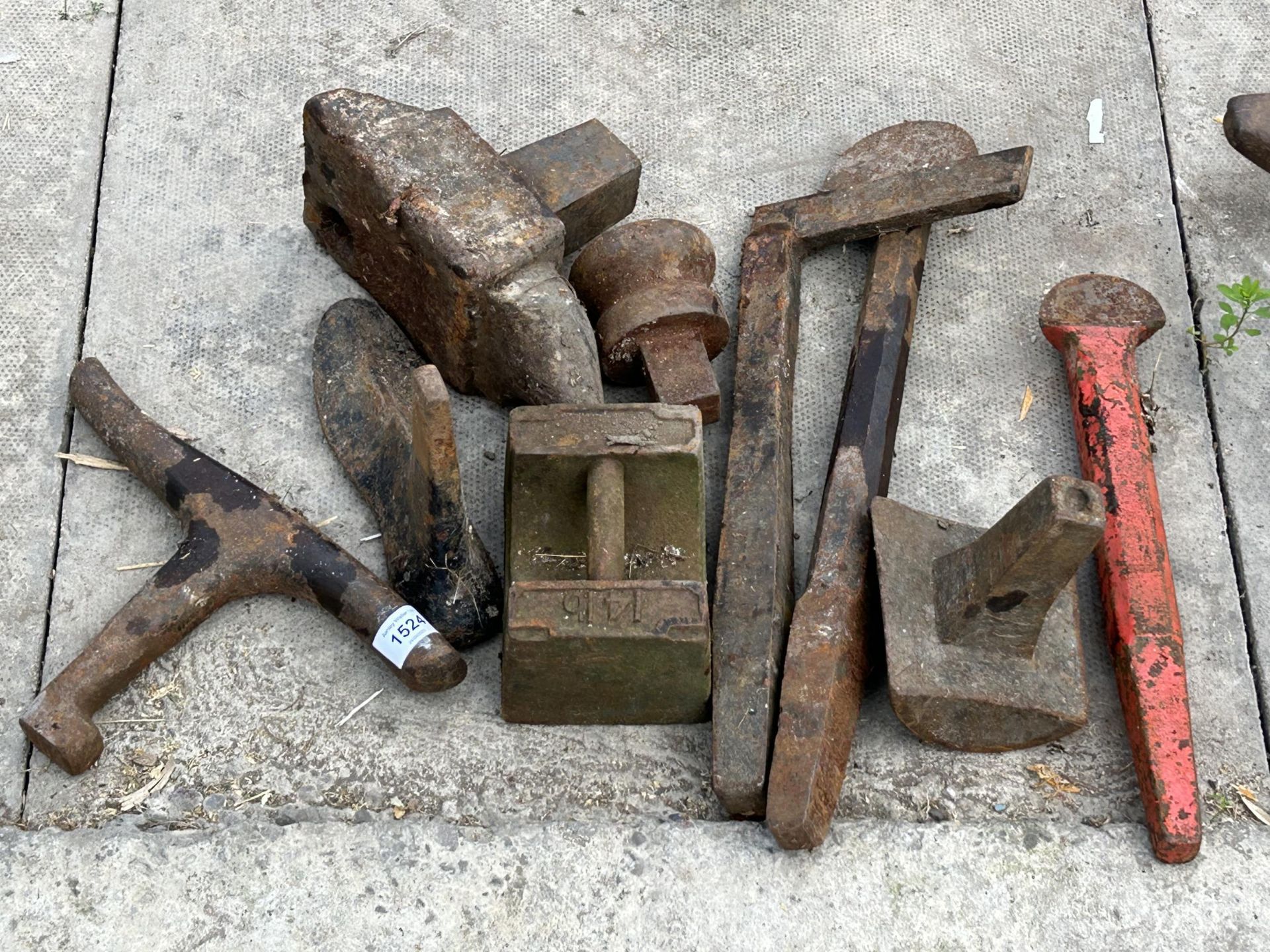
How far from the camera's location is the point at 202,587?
277 centimetres

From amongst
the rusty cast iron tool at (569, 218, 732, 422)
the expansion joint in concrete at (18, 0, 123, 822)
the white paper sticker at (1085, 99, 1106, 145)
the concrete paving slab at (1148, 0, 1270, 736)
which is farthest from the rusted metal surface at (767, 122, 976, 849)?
the expansion joint in concrete at (18, 0, 123, 822)

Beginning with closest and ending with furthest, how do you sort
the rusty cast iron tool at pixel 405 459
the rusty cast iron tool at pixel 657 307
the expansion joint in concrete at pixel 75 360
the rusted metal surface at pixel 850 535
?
1. the rusted metal surface at pixel 850 535
2. the rusty cast iron tool at pixel 405 459
3. the expansion joint in concrete at pixel 75 360
4. the rusty cast iron tool at pixel 657 307

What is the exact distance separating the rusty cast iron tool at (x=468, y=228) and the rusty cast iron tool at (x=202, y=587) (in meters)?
0.56

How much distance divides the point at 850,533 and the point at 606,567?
1.79 ft

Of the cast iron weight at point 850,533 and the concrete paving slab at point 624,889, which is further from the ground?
the cast iron weight at point 850,533

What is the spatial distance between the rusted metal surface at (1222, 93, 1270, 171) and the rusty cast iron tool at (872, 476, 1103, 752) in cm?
131

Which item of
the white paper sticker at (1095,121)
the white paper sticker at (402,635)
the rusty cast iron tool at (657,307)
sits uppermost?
the rusty cast iron tool at (657,307)

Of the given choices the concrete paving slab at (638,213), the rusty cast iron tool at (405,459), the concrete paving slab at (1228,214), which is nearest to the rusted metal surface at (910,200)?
the concrete paving slab at (638,213)

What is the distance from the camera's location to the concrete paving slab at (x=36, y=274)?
2867 millimetres

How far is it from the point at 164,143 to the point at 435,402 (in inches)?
64.7

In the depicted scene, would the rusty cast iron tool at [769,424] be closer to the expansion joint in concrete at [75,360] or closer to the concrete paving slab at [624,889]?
the concrete paving slab at [624,889]

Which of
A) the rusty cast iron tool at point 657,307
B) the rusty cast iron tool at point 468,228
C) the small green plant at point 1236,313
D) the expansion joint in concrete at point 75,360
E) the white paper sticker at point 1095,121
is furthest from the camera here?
the white paper sticker at point 1095,121

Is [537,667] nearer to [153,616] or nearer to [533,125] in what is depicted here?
[153,616]

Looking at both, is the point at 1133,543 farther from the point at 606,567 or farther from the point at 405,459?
the point at 405,459
